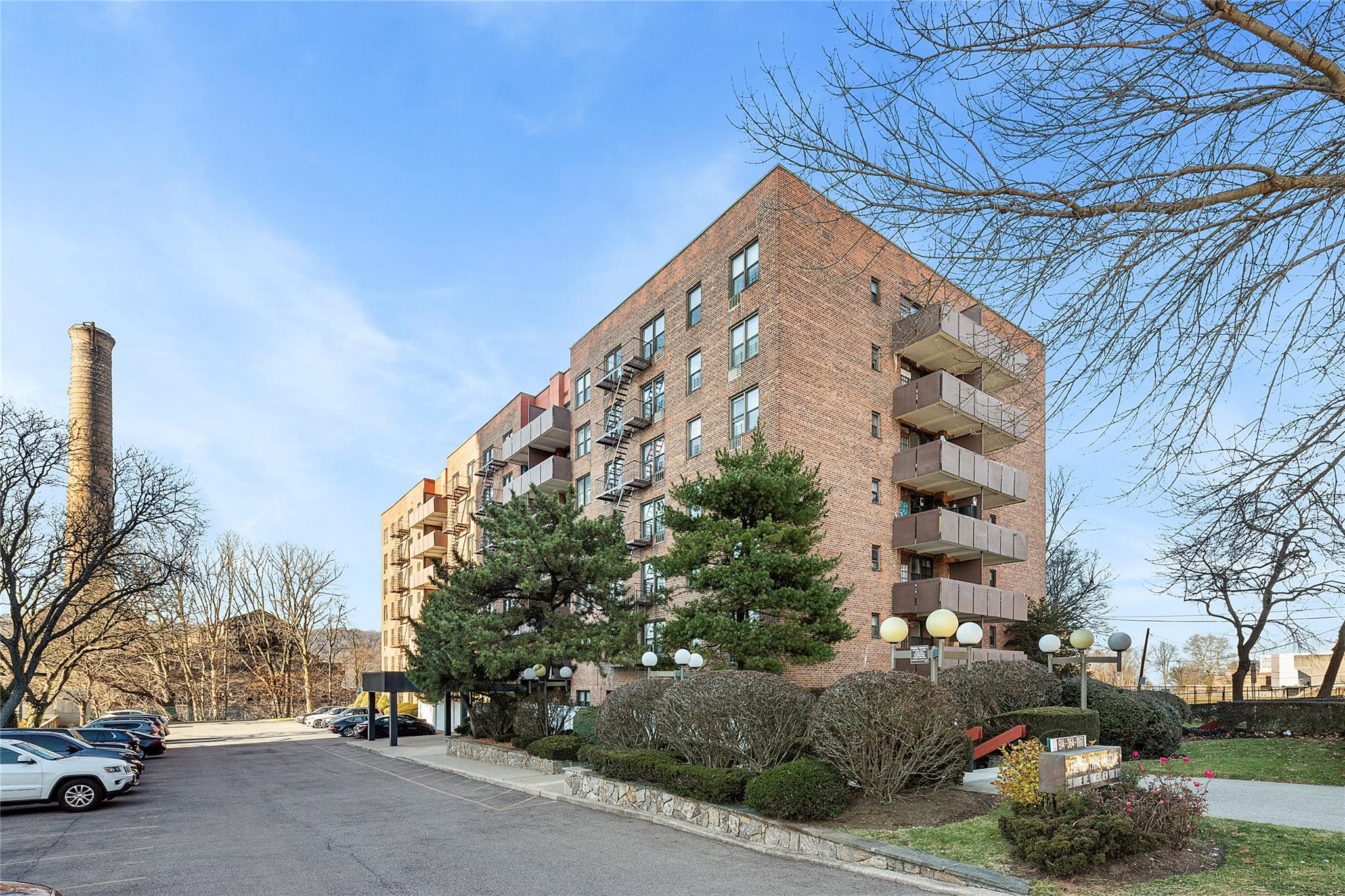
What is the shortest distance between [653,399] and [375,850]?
2301 centimetres

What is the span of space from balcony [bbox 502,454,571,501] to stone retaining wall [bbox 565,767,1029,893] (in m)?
23.7

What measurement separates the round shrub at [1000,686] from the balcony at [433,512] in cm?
4779

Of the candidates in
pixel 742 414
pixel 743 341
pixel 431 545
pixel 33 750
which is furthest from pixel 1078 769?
pixel 431 545

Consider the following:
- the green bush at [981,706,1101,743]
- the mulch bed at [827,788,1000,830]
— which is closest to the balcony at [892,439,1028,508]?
the green bush at [981,706,1101,743]

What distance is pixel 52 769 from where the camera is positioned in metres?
17.2

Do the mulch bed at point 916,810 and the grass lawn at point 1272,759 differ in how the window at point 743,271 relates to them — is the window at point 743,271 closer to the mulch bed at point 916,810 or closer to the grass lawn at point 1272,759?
the grass lawn at point 1272,759

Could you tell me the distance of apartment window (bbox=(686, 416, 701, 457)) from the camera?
30.4 metres

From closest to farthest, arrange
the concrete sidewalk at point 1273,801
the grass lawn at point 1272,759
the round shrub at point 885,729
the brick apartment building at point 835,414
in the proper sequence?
the concrete sidewalk at point 1273,801 < the round shrub at point 885,729 < the grass lawn at point 1272,759 < the brick apartment building at point 835,414

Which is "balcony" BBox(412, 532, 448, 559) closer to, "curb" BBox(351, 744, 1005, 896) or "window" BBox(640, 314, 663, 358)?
"window" BBox(640, 314, 663, 358)

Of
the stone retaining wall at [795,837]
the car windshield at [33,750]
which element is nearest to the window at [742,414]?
the stone retaining wall at [795,837]

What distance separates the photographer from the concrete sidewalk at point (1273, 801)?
1158 centimetres

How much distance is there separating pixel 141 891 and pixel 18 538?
27849 millimetres

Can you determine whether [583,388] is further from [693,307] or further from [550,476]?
[693,307]

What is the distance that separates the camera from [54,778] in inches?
677
